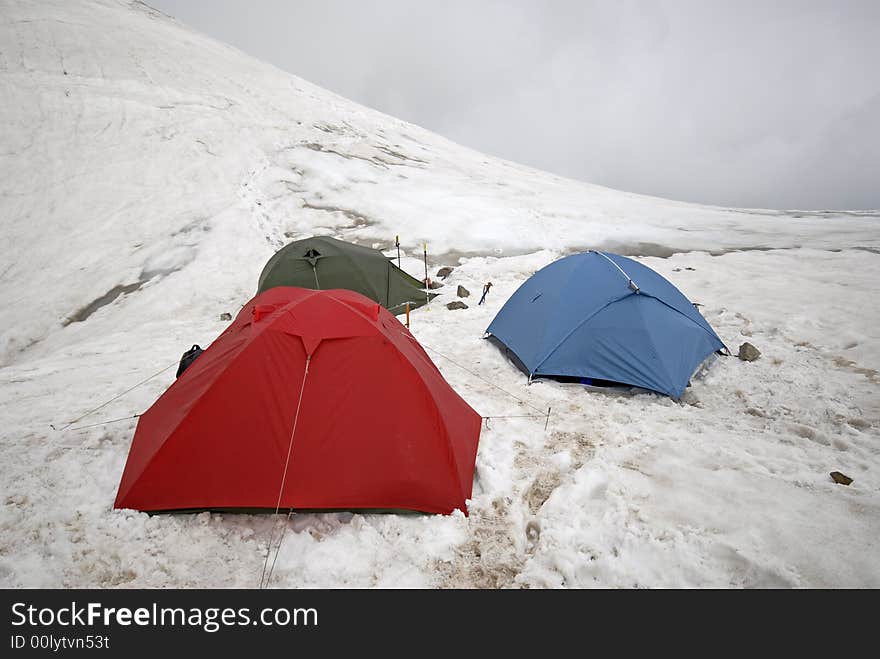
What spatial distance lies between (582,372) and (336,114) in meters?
39.0

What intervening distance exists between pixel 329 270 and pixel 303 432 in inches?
260

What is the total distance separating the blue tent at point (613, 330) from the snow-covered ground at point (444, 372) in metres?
0.42

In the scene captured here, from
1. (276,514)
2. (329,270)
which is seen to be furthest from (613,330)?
(329,270)

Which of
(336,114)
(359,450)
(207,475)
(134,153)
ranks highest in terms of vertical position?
(336,114)

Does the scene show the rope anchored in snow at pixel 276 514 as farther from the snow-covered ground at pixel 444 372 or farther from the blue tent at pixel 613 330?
the blue tent at pixel 613 330

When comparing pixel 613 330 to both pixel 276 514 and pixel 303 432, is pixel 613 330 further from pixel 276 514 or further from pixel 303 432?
pixel 276 514

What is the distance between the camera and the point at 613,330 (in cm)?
650

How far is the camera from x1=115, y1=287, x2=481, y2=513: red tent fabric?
3.78 meters

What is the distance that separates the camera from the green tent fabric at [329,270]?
9703mm

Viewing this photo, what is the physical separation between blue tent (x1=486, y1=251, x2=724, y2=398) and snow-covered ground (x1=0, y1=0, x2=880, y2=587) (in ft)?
1.36

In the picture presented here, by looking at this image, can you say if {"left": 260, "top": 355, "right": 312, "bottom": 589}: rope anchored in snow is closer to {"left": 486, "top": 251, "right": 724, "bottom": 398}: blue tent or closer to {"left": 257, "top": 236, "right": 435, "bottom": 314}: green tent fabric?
{"left": 486, "top": 251, "right": 724, "bottom": 398}: blue tent
